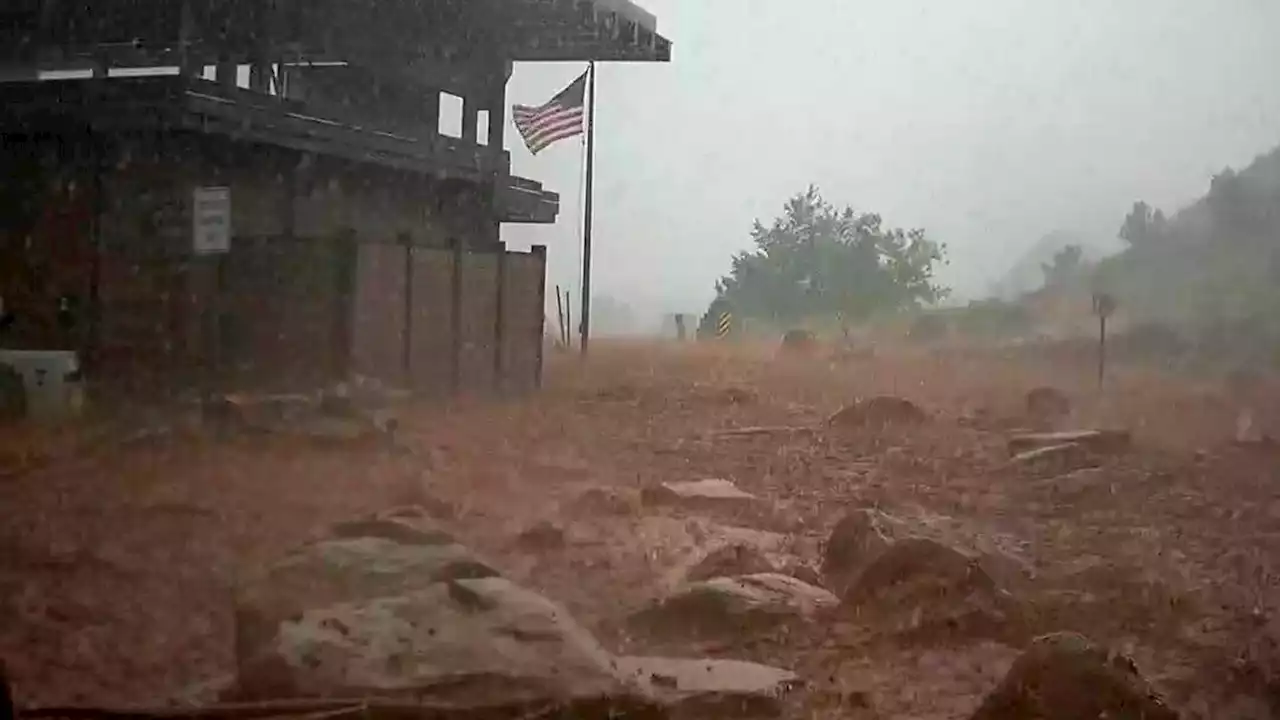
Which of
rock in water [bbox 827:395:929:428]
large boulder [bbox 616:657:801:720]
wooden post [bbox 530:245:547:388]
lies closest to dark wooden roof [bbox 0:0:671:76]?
wooden post [bbox 530:245:547:388]

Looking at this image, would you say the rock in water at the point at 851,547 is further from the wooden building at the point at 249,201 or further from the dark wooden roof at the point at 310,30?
the dark wooden roof at the point at 310,30

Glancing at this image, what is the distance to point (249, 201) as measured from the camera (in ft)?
12.4

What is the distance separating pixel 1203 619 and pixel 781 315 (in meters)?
1.41

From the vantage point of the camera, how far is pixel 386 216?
14.6ft

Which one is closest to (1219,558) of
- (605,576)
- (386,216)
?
(605,576)

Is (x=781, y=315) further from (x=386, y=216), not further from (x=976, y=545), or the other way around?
(x=386, y=216)

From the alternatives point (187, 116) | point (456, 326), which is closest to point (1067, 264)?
point (456, 326)

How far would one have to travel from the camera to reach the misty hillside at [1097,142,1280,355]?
318cm

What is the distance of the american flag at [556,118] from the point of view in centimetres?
366

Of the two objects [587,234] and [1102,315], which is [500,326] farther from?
[1102,315]

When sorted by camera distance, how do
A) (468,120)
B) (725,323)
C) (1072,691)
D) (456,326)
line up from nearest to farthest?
→ (1072,691) < (725,323) < (456,326) < (468,120)

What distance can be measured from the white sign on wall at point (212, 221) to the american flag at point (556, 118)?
102 cm

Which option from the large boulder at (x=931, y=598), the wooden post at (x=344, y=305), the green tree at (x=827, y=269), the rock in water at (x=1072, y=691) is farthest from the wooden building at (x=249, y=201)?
the rock in water at (x=1072, y=691)

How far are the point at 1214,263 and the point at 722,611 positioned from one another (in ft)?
6.12
